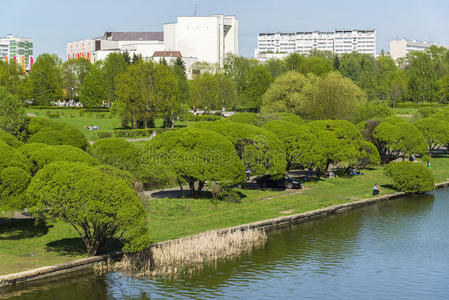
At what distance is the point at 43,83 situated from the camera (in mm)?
132625

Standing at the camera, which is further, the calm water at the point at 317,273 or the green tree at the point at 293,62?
the green tree at the point at 293,62

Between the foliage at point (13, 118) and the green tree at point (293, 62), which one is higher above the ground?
the green tree at point (293, 62)

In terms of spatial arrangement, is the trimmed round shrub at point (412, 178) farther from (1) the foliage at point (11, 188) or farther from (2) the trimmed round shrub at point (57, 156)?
(1) the foliage at point (11, 188)

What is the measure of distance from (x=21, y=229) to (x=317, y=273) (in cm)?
1879

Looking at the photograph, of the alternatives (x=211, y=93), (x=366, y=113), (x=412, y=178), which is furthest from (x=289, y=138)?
(x=211, y=93)

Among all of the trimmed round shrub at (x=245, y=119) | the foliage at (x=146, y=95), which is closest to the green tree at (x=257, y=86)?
the foliage at (x=146, y=95)

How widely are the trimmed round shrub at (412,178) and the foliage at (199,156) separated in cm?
1810

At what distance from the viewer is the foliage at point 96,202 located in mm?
28125

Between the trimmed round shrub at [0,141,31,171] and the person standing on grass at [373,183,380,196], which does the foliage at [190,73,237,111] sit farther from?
the trimmed round shrub at [0,141,31,171]

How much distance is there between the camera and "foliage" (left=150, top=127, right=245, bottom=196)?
4388 cm

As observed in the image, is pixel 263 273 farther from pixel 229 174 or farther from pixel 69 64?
pixel 69 64

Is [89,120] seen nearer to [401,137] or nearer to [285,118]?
[285,118]

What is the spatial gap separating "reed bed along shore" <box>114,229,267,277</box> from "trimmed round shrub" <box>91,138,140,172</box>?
569 inches

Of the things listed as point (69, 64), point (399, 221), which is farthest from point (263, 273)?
point (69, 64)
